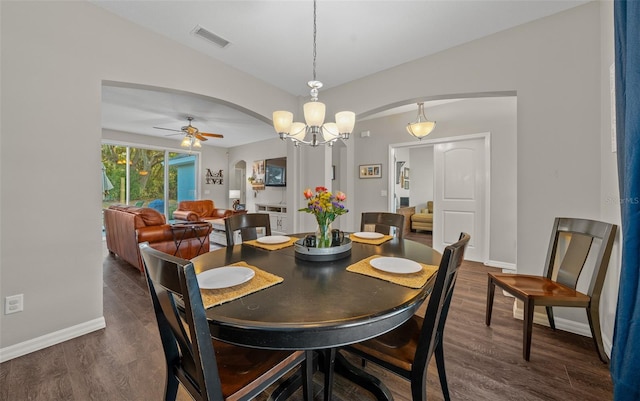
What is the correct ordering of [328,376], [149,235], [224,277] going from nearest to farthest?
[224,277] < [328,376] < [149,235]

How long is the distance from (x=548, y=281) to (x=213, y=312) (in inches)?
96.6

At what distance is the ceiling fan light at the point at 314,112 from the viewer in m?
1.88

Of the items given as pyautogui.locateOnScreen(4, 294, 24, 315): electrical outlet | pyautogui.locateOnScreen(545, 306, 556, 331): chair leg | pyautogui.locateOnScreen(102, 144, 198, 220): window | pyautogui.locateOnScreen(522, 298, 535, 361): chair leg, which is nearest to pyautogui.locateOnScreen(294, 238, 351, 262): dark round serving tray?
pyautogui.locateOnScreen(522, 298, 535, 361): chair leg

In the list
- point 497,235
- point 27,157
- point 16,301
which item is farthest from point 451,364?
point 27,157

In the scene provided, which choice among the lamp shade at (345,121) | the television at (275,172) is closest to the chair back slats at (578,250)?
the lamp shade at (345,121)

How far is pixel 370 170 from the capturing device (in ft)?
16.2

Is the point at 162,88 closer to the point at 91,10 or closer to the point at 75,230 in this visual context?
the point at 91,10

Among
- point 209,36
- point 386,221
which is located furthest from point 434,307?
point 209,36

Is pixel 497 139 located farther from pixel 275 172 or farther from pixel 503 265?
pixel 275 172

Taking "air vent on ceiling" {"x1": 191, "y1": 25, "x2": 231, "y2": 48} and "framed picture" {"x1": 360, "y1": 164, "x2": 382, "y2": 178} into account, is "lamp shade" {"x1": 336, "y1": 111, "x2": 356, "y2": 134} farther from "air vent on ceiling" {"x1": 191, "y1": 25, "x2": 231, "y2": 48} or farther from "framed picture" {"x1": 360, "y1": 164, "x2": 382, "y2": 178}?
"framed picture" {"x1": 360, "y1": 164, "x2": 382, "y2": 178}

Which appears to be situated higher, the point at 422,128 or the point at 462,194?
the point at 422,128

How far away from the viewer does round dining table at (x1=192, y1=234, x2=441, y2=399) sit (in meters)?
0.80

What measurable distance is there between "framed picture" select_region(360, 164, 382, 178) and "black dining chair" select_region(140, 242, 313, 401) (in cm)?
404

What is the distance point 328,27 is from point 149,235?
123 inches
